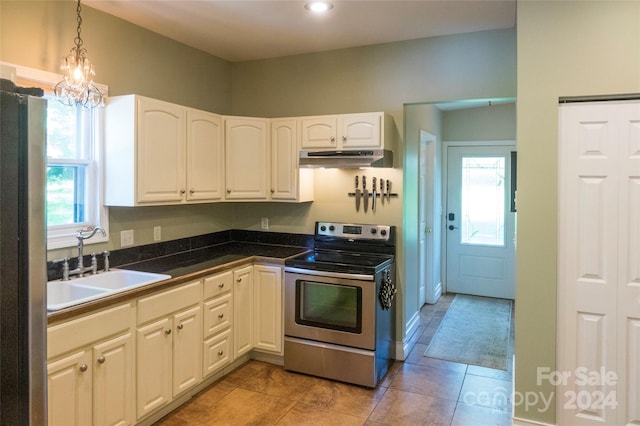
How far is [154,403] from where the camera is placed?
2680 millimetres

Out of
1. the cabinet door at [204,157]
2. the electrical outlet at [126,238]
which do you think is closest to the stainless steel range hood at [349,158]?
the cabinet door at [204,157]

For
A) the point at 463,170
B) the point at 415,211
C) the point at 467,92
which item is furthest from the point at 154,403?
the point at 463,170

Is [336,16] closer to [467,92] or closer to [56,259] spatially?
[467,92]

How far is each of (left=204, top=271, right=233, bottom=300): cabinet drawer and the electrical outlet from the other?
0.67 metres

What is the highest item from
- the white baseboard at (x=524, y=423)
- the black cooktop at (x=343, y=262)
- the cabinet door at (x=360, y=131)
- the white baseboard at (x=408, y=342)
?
the cabinet door at (x=360, y=131)

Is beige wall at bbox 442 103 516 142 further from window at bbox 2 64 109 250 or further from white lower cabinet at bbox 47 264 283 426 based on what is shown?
window at bbox 2 64 109 250

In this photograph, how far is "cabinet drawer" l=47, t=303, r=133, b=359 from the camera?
2053 mm

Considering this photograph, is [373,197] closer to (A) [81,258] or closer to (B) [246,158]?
(B) [246,158]

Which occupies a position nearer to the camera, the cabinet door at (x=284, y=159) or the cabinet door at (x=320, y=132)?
the cabinet door at (x=320, y=132)

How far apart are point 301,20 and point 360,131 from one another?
0.95 metres

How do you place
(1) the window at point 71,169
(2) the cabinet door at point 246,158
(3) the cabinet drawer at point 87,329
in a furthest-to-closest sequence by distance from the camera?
(2) the cabinet door at point 246,158 → (1) the window at point 71,169 → (3) the cabinet drawer at point 87,329

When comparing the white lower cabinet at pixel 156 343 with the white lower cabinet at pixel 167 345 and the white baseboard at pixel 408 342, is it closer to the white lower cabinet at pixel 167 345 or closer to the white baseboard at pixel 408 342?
the white lower cabinet at pixel 167 345

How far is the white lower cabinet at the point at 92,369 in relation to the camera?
6.82 feet

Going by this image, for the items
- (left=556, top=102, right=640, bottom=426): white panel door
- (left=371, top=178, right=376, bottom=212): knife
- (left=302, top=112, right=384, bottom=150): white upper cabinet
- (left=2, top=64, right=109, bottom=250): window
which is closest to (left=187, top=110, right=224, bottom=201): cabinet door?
(left=2, top=64, right=109, bottom=250): window
